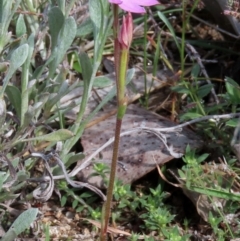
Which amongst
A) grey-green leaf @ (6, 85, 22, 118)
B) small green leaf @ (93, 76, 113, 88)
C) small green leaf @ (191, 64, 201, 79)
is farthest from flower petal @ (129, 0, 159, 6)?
small green leaf @ (191, 64, 201, 79)

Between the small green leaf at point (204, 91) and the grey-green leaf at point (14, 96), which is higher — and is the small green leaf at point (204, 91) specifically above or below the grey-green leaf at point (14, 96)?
below

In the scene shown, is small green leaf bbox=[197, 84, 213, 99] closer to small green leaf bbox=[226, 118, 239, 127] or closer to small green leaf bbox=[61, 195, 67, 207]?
small green leaf bbox=[226, 118, 239, 127]

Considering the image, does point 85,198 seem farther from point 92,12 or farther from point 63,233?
point 92,12

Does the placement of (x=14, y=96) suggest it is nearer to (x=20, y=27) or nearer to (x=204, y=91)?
(x=20, y=27)

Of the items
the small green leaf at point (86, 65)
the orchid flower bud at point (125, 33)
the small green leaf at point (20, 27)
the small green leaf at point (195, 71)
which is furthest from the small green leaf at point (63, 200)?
the orchid flower bud at point (125, 33)

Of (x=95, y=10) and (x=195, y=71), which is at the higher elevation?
(x=95, y=10)

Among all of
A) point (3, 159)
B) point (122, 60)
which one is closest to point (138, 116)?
point (3, 159)

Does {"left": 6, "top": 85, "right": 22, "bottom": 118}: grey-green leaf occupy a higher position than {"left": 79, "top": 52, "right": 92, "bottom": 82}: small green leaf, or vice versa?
{"left": 79, "top": 52, "right": 92, "bottom": 82}: small green leaf

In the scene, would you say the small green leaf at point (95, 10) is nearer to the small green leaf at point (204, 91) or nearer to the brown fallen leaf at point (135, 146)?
the brown fallen leaf at point (135, 146)

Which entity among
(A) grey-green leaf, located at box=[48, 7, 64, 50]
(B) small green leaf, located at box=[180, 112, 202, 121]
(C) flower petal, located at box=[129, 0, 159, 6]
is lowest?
(B) small green leaf, located at box=[180, 112, 202, 121]

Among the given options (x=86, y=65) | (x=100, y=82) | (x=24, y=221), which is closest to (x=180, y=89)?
(x=100, y=82)

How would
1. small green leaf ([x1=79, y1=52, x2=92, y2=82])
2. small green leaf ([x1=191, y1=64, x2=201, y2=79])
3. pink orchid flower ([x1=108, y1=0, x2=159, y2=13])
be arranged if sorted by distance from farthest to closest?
small green leaf ([x1=191, y1=64, x2=201, y2=79]), small green leaf ([x1=79, y1=52, x2=92, y2=82]), pink orchid flower ([x1=108, y1=0, x2=159, y2=13])
